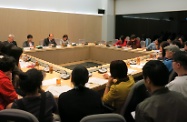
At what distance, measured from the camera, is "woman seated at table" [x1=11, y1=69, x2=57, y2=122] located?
4.94ft

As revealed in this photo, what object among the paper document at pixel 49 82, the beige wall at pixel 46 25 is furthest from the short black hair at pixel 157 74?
the beige wall at pixel 46 25

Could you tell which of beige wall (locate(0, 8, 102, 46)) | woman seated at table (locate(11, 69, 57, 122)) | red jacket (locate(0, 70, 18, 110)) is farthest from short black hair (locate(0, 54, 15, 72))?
beige wall (locate(0, 8, 102, 46))

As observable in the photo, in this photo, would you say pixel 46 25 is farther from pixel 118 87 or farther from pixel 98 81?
pixel 118 87

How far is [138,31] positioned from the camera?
9.96 metres

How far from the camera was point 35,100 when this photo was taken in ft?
5.01

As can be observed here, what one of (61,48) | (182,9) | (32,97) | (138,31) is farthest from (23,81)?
(138,31)

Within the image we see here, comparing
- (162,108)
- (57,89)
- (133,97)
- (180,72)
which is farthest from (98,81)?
(162,108)

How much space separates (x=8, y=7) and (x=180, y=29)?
23.4 ft

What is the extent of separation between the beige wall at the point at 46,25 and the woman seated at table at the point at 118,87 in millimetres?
6132

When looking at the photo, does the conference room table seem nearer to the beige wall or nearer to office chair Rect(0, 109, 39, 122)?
the beige wall

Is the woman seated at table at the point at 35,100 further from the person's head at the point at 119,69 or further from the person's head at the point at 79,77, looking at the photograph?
the person's head at the point at 119,69

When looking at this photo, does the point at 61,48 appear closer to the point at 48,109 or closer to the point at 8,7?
the point at 8,7

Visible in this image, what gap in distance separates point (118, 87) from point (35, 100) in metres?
0.92

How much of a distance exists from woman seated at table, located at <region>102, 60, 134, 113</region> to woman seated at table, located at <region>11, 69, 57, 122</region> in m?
0.72
